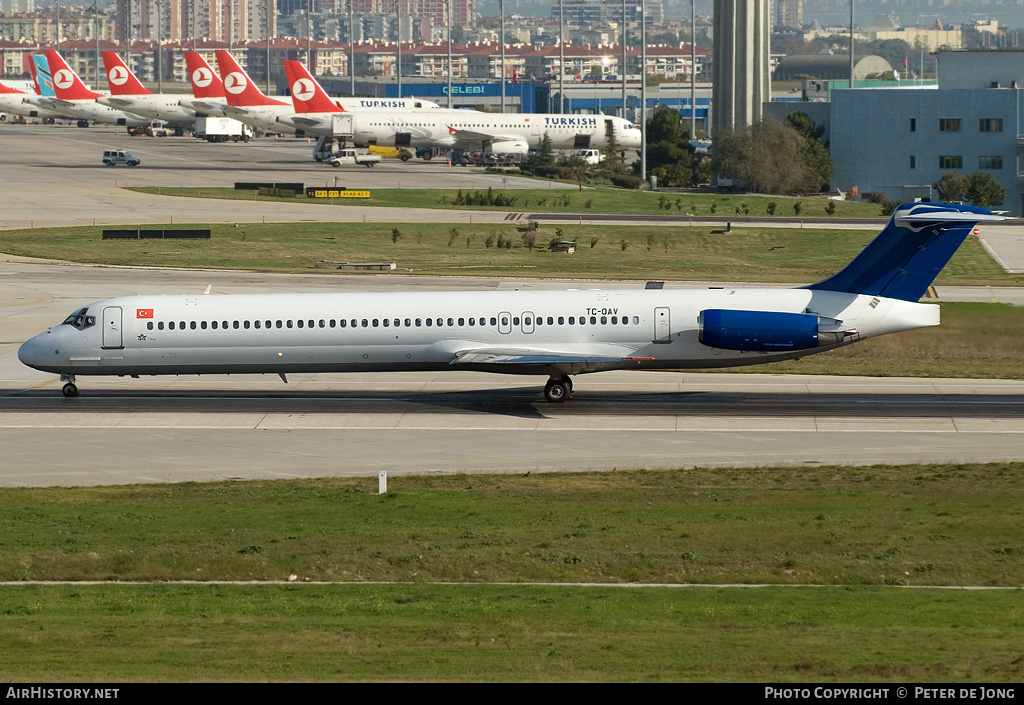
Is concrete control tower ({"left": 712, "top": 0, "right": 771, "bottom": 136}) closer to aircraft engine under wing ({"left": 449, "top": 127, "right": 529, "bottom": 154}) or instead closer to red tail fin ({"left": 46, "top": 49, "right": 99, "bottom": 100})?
aircraft engine under wing ({"left": 449, "top": 127, "right": 529, "bottom": 154})

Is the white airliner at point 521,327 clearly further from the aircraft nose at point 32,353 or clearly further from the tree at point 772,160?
the tree at point 772,160

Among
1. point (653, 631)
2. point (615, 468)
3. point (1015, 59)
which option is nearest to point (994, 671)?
point (653, 631)

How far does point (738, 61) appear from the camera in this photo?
454 ft

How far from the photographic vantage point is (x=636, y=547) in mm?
24422

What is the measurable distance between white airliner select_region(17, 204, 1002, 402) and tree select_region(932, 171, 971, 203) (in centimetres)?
8265

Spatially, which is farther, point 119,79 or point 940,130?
point 119,79

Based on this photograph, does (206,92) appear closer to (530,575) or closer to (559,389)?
(559,389)

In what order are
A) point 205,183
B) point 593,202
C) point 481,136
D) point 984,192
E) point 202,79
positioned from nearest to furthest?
point 593,202 → point 205,183 → point 984,192 → point 481,136 → point 202,79

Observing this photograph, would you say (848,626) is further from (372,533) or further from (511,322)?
(511,322)

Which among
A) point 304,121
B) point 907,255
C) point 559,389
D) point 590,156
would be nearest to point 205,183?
point 304,121

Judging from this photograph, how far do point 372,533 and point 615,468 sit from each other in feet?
28.6

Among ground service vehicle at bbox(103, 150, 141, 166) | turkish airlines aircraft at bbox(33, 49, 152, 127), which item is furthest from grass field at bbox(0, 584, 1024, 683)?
turkish airlines aircraft at bbox(33, 49, 152, 127)

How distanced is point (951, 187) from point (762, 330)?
87366 mm

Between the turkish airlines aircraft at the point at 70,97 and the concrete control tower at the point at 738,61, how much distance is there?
74.1 meters
